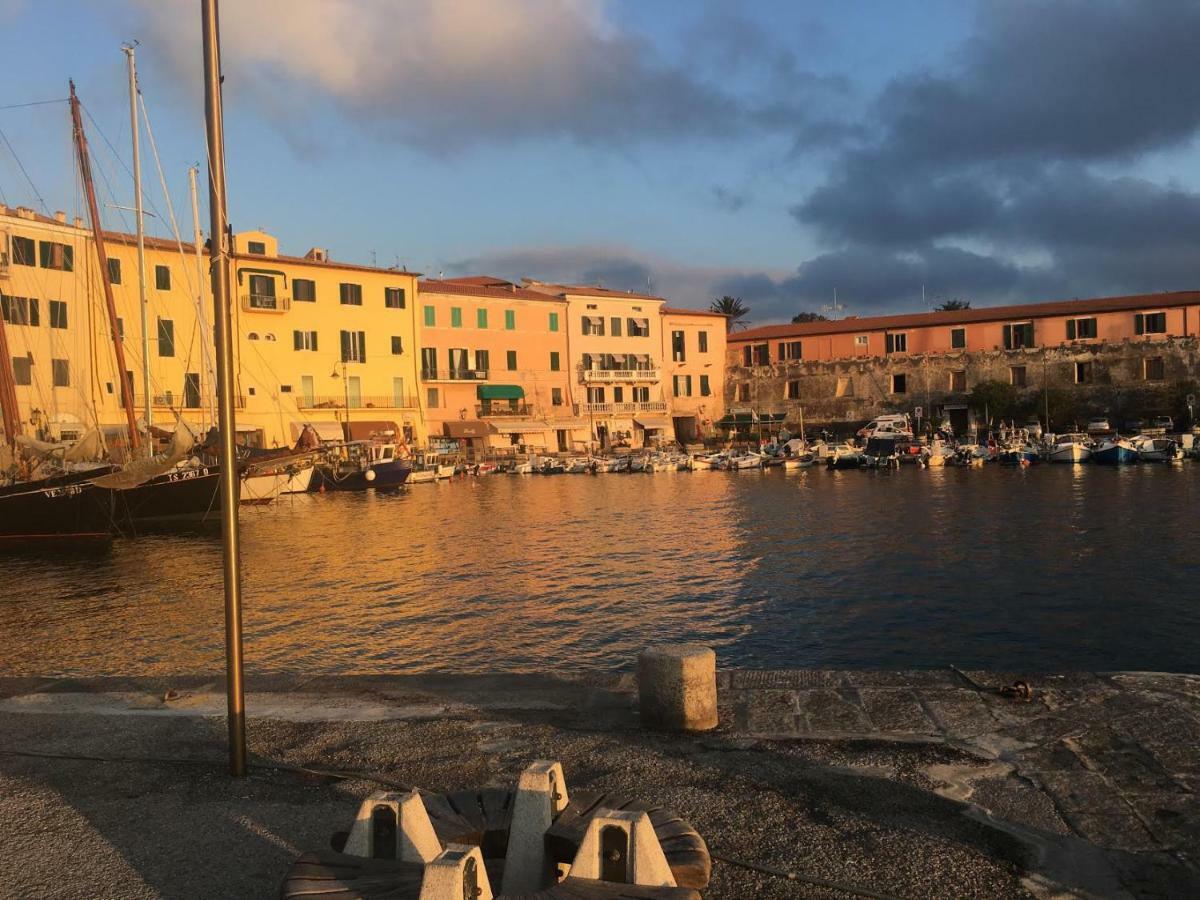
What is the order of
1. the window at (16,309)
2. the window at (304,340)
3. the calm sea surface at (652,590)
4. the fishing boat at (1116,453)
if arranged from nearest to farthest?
the calm sea surface at (652,590)
the window at (16,309)
the fishing boat at (1116,453)
the window at (304,340)

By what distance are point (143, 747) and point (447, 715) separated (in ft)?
6.81

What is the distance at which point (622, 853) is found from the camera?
3693 mm

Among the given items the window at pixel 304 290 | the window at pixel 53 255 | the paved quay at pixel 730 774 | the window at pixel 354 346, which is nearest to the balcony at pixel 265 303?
the window at pixel 304 290

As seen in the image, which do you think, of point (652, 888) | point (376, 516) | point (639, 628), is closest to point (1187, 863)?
point (652, 888)

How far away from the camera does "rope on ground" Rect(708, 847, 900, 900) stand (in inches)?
164

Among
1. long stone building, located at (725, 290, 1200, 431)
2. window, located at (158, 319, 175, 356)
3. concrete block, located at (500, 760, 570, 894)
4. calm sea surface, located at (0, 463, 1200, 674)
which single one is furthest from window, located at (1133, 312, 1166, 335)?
concrete block, located at (500, 760, 570, 894)

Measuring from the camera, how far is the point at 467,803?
14.2ft

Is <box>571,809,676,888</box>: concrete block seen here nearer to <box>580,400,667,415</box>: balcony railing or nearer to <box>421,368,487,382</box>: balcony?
<box>421,368,487,382</box>: balcony

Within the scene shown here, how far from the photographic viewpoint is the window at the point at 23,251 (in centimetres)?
4656

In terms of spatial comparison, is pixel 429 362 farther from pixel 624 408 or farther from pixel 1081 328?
pixel 1081 328

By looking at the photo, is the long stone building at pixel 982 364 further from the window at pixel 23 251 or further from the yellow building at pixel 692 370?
the window at pixel 23 251

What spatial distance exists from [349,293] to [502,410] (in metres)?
14.2

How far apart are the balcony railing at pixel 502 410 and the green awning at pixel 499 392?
21.1 inches

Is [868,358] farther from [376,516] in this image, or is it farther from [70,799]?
[70,799]
